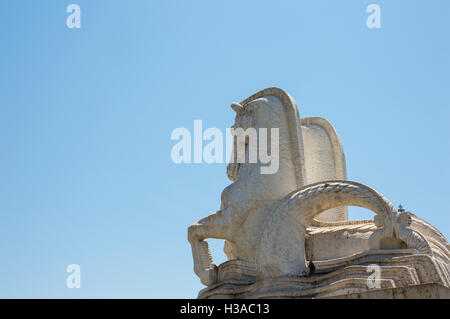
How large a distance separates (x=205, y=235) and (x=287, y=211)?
164 cm

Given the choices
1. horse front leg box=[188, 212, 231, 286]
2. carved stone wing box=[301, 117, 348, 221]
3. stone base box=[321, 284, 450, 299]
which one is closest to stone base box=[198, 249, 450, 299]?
horse front leg box=[188, 212, 231, 286]

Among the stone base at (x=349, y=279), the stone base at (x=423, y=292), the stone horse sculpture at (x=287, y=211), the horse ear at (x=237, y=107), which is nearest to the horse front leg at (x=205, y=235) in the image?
the stone horse sculpture at (x=287, y=211)

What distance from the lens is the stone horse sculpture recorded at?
930 cm

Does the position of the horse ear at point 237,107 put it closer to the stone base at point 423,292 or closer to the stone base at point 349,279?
the stone base at point 349,279

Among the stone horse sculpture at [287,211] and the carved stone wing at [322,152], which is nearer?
the stone horse sculpture at [287,211]

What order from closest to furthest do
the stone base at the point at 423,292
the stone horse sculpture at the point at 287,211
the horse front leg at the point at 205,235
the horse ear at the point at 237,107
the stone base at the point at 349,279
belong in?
the stone base at the point at 423,292 → the stone base at the point at 349,279 → the stone horse sculpture at the point at 287,211 → the horse front leg at the point at 205,235 → the horse ear at the point at 237,107

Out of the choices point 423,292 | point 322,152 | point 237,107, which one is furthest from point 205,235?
point 423,292

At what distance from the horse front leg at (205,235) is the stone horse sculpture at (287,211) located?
0.02 metres

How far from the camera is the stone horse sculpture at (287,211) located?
930 centimetres

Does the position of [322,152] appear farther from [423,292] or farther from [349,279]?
[423,292]

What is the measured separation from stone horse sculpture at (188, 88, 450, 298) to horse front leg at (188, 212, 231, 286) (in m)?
0.02

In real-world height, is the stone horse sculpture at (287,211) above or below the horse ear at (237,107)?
below

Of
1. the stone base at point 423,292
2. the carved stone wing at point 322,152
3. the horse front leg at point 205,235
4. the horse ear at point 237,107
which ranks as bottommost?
the stone base at point 423,292
